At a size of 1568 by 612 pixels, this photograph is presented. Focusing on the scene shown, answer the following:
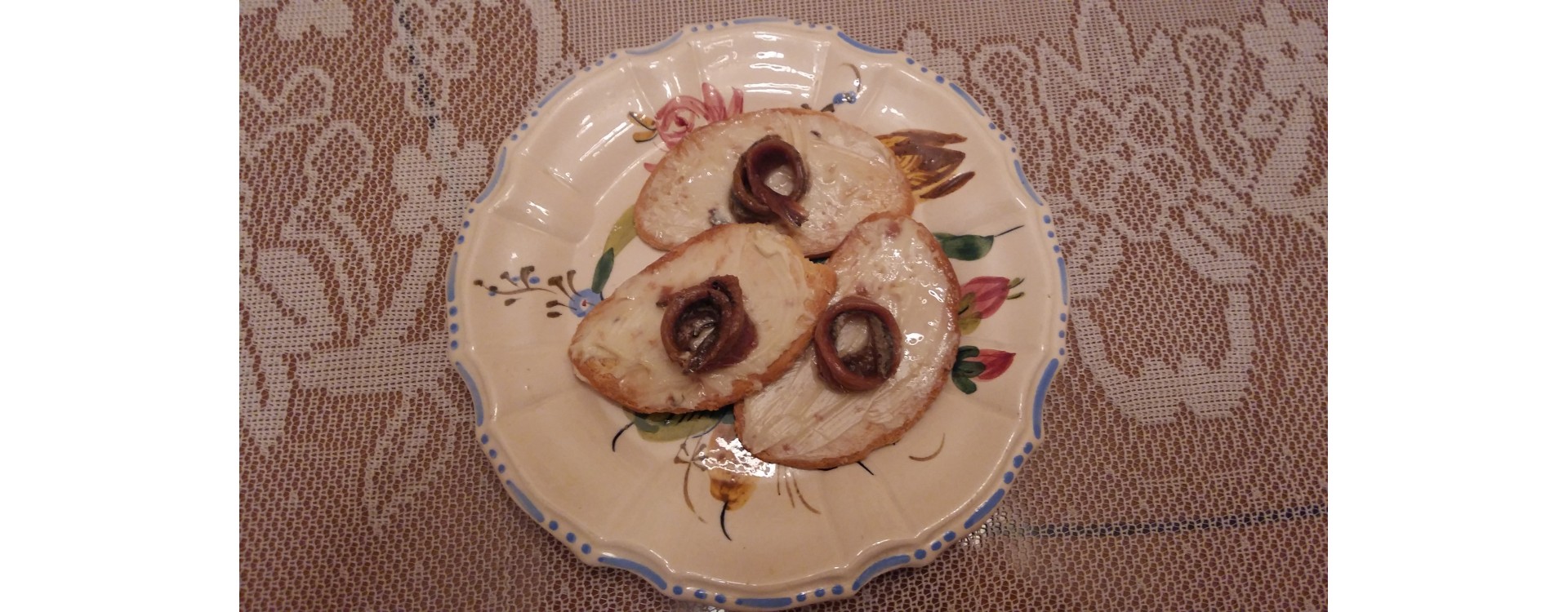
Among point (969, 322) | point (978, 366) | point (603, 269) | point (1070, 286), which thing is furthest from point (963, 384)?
point (603, 269)

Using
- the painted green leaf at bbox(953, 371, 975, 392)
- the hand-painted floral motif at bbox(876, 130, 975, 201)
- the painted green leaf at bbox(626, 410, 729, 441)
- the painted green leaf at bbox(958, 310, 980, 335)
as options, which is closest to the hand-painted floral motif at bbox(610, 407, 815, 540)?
the painted green leaf at bbox(626, 410, 729, 441)

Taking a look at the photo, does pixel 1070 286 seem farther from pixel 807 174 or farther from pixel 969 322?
pixel 807 174

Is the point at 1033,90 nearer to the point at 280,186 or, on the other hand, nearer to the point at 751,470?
the point at 751,470

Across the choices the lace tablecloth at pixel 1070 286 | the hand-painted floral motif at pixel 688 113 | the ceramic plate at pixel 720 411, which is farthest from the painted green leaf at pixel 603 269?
the lace tablecloth at pixel 1070 286

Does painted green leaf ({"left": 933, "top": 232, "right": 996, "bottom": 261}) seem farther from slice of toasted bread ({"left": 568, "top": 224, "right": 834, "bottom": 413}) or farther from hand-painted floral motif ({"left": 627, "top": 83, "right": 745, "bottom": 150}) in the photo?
hand-painted floral motif ({"left": 627, "top": 83, "right": 745, "bottom": 150})

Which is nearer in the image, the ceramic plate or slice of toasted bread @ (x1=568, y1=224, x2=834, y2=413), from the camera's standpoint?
the ceramic plate

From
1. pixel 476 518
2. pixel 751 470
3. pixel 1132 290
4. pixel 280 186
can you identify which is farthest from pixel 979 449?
pixel 280 186

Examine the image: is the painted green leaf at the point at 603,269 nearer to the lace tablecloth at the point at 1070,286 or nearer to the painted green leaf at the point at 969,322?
the lace tablecloth at the point at 1070,286
